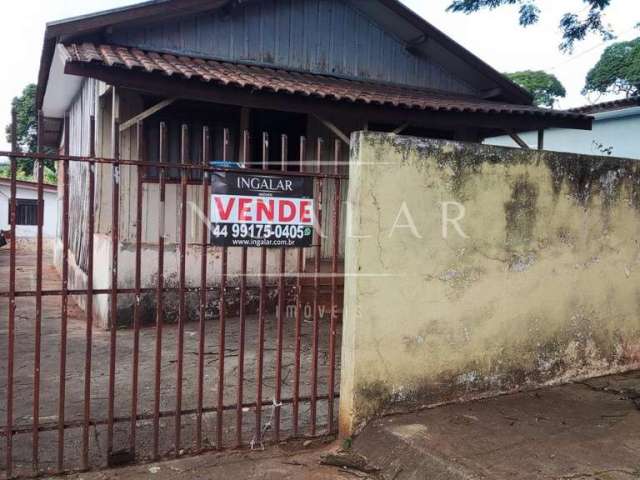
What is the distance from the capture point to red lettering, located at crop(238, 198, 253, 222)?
3.45m

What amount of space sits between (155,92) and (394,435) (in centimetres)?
489

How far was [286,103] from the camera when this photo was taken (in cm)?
708

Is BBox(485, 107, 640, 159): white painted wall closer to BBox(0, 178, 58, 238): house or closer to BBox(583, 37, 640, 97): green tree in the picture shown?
BBox(583, 37, 640, 97): green tree

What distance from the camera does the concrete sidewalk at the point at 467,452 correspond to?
10.1ft

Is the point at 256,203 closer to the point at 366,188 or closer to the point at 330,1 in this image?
the point at 366,188

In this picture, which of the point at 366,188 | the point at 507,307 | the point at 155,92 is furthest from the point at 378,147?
the point at 155,92

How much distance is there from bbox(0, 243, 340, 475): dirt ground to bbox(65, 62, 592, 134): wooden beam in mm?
2804

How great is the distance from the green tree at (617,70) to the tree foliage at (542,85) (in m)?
6.05

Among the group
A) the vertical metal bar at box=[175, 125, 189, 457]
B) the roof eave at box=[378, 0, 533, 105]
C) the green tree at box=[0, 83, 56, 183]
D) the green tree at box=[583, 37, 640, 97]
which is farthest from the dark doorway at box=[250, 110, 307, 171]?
the green tree at box=[0, 83, 56, 183]

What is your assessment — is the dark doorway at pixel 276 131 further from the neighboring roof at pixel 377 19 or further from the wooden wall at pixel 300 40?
the neighboring roof at pixel 377 19

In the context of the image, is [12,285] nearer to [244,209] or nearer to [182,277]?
[182,277]

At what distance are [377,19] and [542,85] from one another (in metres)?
22.3

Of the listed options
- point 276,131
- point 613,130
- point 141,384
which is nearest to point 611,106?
point 613,130

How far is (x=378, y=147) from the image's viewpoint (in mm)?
3527
